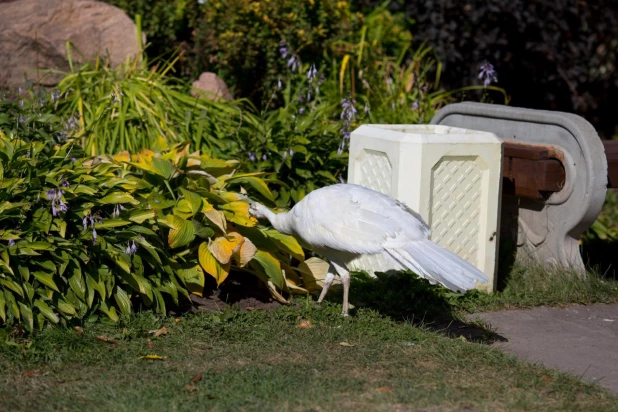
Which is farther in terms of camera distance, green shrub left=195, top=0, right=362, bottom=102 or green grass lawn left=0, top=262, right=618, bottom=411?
green shrub left=195, top=0, right=362, bottom=102

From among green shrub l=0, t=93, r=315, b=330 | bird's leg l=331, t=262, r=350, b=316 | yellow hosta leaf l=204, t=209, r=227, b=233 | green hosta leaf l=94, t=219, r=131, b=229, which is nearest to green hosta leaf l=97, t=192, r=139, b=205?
green shrub l=0, t=93, r=315, b=330

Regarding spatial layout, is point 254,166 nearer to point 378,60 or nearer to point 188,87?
point 188,87

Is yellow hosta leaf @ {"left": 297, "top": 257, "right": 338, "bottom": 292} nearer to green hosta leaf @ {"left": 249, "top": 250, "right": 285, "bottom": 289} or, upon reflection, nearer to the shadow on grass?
the shadow on grass

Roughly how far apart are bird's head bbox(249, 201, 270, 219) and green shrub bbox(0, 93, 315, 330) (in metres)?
0.05

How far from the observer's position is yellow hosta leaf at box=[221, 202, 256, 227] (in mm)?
5277

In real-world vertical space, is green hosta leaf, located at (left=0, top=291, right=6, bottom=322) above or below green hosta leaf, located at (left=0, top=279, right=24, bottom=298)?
below

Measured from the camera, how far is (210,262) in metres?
5.08

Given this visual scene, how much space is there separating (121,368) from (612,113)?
8728mm

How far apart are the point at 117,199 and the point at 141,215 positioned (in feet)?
0.54

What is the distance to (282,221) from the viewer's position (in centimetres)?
517

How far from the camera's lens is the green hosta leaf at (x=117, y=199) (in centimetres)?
481

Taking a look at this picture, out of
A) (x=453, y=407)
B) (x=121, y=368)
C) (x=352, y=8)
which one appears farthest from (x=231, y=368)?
(x=352, y=8)

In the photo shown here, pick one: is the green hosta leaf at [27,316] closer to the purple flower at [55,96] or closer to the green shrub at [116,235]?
the green shrub at [116,235]

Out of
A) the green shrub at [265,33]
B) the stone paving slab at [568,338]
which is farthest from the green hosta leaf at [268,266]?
the green shrub at [265,33]
